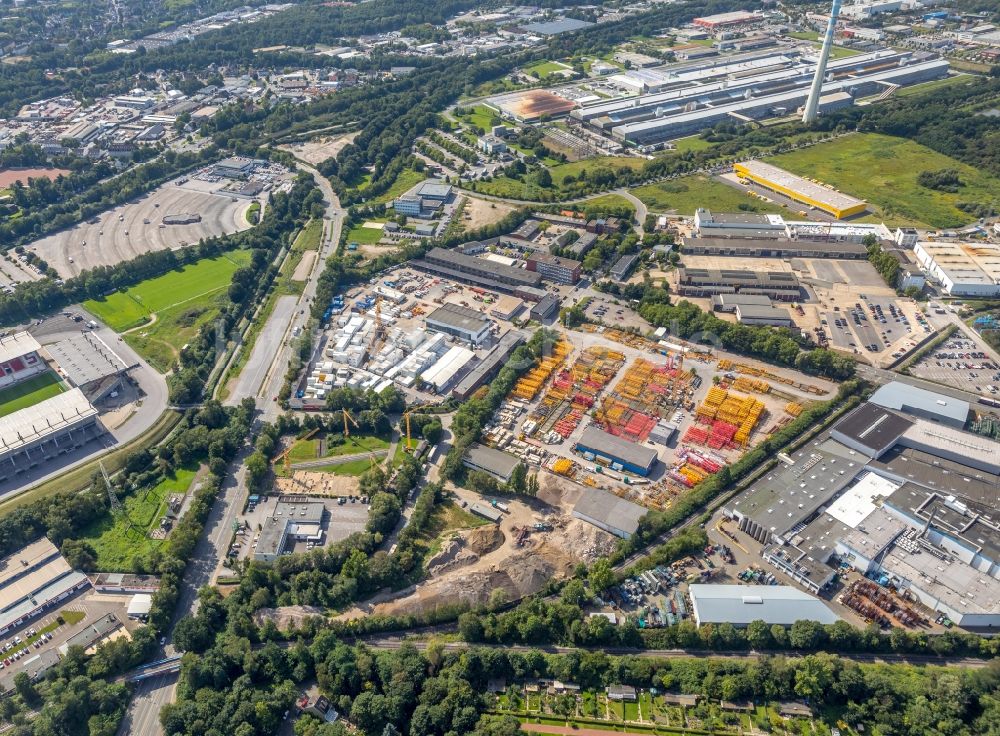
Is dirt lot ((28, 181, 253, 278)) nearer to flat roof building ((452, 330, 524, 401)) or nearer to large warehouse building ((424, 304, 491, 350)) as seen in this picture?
large warehouse building ((424, 304, 491, 350))

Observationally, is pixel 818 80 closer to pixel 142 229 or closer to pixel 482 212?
pixel 482 212

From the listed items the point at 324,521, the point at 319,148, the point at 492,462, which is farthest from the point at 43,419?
the point at 319,148

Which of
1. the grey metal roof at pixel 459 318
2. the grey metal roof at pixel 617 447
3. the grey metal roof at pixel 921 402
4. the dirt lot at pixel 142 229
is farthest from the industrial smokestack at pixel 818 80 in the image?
the dirt lot at pixel 142 229

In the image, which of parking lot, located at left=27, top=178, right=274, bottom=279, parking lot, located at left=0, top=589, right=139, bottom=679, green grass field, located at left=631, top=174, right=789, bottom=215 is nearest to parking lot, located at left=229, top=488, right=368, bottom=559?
parking lot, located at left=0, top=589, right=139, bottom=679

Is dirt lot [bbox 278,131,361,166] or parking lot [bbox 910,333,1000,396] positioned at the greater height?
dirt lot [bbox 278,131,361,166]

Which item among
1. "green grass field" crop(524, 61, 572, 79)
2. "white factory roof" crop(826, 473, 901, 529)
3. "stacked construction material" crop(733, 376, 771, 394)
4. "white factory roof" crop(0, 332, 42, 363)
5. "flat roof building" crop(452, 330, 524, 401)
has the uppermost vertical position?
"green grass field" crop(524, 61, 572, 79)

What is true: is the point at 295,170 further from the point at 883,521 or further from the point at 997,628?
the point at 997,628

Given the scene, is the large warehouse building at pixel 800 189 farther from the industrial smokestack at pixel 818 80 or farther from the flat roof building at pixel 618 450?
the flat roof building at pixel 618 450
